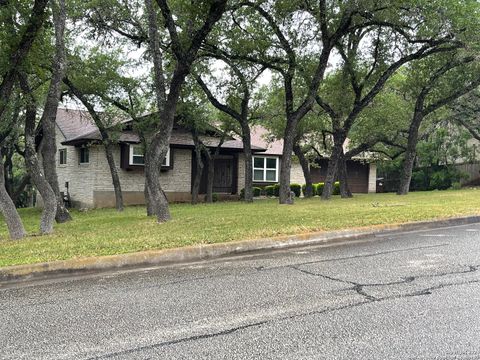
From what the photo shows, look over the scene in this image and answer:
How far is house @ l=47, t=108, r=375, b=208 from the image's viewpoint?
2331 centimetres

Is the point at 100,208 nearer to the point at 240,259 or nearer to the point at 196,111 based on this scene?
the point at 196,111

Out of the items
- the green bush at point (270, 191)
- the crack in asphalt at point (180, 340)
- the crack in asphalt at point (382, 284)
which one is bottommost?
the crack in asphalt at point (180, 340)

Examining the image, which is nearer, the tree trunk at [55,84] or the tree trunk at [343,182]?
the tree trunk at [55,84]

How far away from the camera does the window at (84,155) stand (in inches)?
946

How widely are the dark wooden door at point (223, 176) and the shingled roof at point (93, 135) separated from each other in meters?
1.29

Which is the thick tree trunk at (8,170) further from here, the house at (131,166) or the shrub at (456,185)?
the shrub at (456,185)

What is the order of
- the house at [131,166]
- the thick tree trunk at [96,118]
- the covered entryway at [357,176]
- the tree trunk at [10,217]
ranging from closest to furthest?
the tree trunk at [10,217] → the thick tree trunk at [96,118] → the house at [131,166] → the covered entryway at [357,176]

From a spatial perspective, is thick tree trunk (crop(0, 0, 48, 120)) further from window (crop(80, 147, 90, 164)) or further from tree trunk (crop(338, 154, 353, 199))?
tree trunk (crop(338, 154, 353, 199))

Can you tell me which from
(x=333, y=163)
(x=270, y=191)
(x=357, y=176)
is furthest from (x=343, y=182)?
(x=357, y=176)

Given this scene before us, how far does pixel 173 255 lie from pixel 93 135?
16.1 metres

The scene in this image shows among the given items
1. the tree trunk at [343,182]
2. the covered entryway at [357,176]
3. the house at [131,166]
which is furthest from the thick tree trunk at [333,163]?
the covered entryway at [357,176]

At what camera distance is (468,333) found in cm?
432

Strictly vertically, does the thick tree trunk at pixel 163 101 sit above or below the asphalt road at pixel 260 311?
above

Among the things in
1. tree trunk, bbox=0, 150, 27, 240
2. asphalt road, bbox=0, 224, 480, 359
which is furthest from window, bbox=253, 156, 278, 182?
asphalt road, bbox=0, 224, 480, 359
